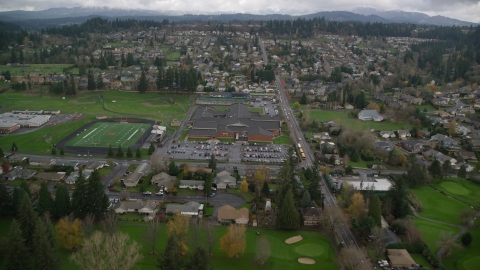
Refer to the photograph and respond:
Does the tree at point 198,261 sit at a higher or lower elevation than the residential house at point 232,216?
higher

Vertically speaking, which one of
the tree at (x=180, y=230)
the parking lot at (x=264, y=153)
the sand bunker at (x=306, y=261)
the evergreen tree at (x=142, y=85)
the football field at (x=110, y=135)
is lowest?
the sand bunker at (x=306, y=261)

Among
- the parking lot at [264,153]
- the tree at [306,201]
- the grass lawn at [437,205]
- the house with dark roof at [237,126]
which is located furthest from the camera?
the house with dark roof at [237,126]

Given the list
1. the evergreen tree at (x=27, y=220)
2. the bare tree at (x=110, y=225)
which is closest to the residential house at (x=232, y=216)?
the bare tree at (x=110, y=225)

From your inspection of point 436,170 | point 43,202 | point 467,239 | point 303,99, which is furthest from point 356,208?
point 303,99

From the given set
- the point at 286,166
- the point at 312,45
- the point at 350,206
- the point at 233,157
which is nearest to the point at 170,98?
the point at 233,157

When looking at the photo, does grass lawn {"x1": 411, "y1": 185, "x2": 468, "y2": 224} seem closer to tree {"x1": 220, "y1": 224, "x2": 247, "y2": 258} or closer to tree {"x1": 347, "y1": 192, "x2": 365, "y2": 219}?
tree {"x1": 347, "y1": 192, "x2": 365, "y2": 219}

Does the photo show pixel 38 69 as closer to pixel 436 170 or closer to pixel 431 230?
pixel 436 170

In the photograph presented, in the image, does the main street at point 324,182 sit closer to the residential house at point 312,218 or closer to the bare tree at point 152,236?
the residential house at point 312,218
